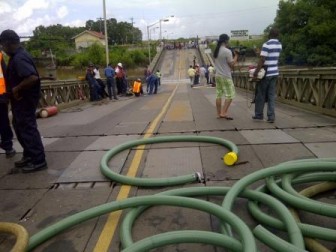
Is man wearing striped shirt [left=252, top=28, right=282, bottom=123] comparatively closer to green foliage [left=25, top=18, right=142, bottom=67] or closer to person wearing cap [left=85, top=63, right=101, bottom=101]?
person wearing cap [left=85, top=63, right=101, bottom=101]

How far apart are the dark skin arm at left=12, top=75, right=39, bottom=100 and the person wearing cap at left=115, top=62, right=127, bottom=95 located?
19468 millimetres

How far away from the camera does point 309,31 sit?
62.9 m

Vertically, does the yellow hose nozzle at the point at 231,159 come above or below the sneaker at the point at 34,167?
above

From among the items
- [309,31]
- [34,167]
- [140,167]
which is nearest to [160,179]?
[140,167]

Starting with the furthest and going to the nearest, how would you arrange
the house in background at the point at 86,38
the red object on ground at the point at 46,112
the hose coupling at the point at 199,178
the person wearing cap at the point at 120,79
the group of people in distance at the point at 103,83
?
1. the house in background at the point at 86,38
2. the person wearing cap at the point at 120,79
3. the group of people in distance at the point at 103,83
4. the red object on ground at the point at 46,112
5. the hose coupling at the point at 199,178

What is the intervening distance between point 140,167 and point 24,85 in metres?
1.95

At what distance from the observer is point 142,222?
12.5ft

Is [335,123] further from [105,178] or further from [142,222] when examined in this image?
[142,222]

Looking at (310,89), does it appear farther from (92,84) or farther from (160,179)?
(92,84)

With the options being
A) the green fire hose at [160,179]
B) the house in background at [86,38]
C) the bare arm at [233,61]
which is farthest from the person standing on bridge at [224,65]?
the house in background at [86,38]

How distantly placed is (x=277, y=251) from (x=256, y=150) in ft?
11.3

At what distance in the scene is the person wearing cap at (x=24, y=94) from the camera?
5.48 metres

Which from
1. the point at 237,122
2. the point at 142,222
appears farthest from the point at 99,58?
the point at 142,222

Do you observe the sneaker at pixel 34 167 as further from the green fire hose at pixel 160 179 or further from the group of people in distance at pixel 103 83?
the group of people in distance at pixel 103 83
